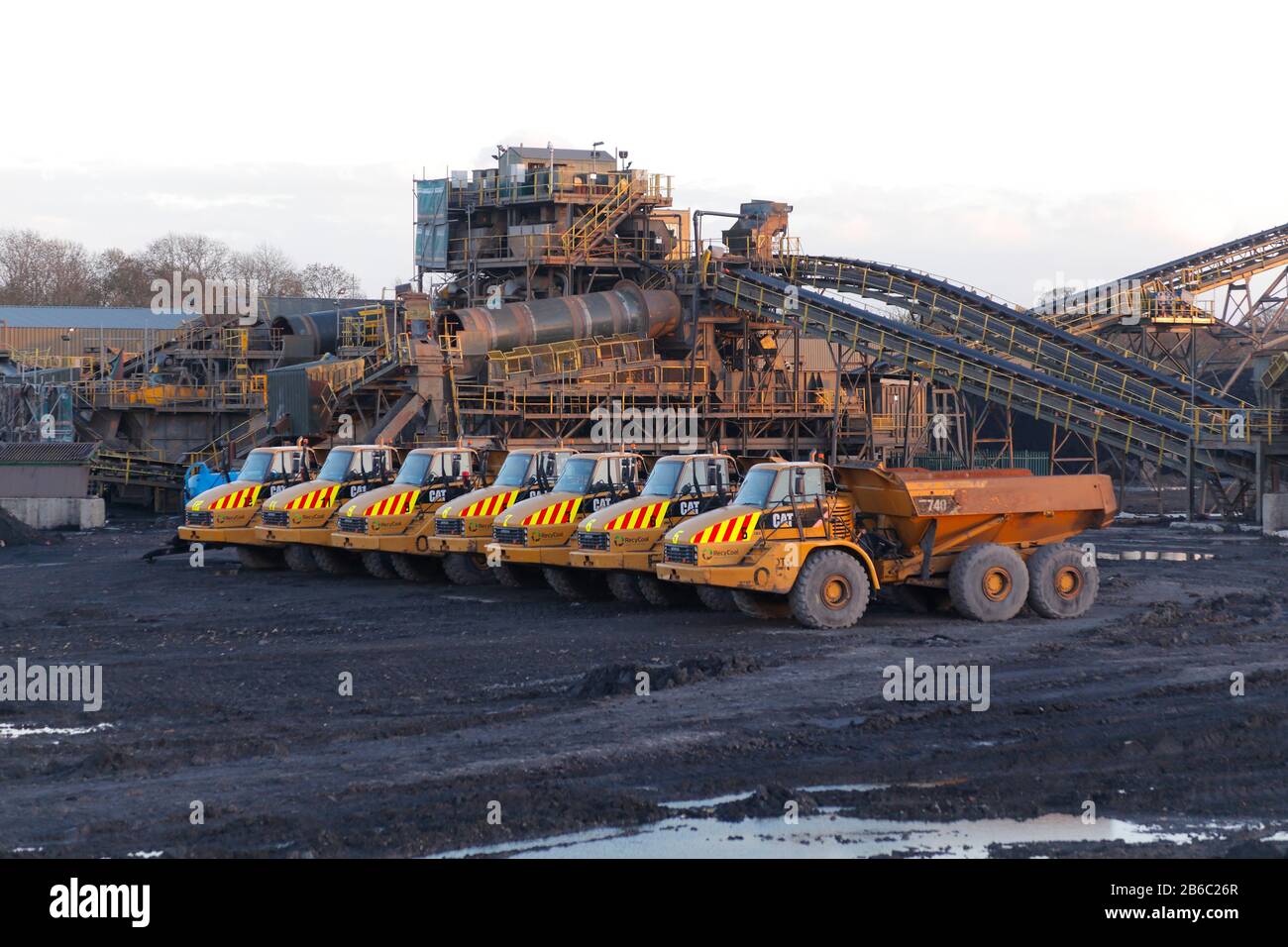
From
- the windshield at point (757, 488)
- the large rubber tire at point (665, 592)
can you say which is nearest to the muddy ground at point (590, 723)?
the large rubber tire at point (665, 592)

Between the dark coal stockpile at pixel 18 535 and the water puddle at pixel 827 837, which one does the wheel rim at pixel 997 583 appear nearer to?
the water puddle at pixel 827 837

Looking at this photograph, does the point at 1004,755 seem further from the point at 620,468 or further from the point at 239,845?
the point at 620,468

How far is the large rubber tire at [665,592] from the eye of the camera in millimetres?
21859

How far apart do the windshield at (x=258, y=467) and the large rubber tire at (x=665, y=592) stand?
9.11 m

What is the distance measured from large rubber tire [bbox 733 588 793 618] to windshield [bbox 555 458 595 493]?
4111mm

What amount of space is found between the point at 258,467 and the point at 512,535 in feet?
24.2

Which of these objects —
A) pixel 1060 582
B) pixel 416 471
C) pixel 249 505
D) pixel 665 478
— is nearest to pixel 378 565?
pixel 416 471

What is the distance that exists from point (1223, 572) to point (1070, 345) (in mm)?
17959

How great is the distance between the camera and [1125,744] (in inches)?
492

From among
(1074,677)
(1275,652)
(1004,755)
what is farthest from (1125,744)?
(1275,652)

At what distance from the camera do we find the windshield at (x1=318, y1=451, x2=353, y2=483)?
27.2m

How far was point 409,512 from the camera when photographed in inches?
1000
